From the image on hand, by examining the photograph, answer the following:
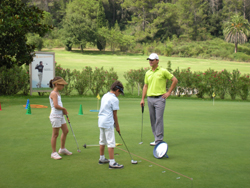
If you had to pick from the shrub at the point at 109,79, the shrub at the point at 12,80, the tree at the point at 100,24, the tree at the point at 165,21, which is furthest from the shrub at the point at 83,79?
the tree at the point at 165,21

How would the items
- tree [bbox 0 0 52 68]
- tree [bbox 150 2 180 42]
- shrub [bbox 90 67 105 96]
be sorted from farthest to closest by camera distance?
tree [bbox 150 2 180 42] → shrub [bbox 90 67 105 96] → tree [bbox 0 0 52 68]

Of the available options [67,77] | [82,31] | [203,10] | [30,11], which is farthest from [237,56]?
[30,11]

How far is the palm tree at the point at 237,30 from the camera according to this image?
240 feet

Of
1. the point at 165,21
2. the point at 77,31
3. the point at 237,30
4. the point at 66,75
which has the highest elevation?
the point at 165,21

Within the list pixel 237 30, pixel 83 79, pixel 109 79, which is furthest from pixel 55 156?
pixel 237 30

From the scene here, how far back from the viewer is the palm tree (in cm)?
7319

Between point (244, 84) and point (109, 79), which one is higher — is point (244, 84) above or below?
below

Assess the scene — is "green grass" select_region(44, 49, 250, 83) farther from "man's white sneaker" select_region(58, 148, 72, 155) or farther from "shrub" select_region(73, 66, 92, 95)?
"man's white sneaker" select_region(58, 148, 72, 155)

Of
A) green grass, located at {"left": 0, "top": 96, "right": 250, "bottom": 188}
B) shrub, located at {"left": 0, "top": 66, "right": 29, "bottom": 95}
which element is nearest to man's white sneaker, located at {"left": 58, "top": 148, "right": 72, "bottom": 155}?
green grass, located at {"left": 0, "top": 96, "right": 250, "bottom": 188}

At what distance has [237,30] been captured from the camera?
73312 mm

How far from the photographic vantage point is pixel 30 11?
16.3 meters

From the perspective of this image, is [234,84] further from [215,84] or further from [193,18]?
[193,18]

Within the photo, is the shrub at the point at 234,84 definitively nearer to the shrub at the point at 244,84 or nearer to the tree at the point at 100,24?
the shrub at the point at 244,84

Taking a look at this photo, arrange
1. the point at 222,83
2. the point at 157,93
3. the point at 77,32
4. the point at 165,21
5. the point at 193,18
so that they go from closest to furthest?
the point at 157,93 → the point at 222,83 → the point at 77,32 → the point at 165,21 → the point at 193,18
